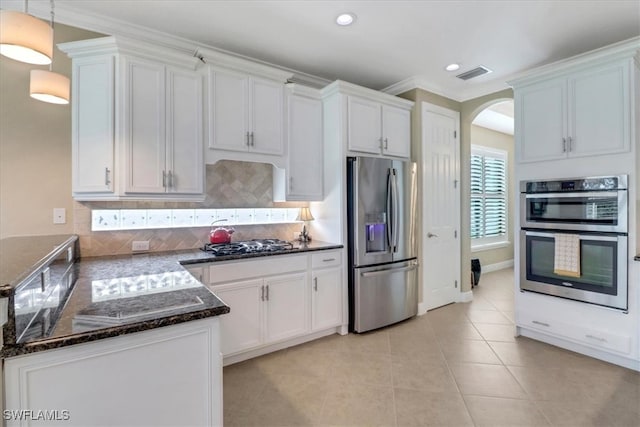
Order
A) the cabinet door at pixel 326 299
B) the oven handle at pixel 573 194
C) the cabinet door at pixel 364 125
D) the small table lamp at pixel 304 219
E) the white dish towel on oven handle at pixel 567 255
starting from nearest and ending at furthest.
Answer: the oven handle at pixel 573 194, the white dish towel on oven handle at pixel 567 255, the cabinet door at pixel 326 299, the cabinet door at pixel 364 125, the small table lamp at pixel 304 219

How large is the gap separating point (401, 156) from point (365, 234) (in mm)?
1166

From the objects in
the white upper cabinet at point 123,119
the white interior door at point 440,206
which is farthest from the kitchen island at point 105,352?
the white interior door at point 440,206

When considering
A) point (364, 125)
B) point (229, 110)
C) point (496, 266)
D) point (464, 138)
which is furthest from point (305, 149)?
point (496, 266)

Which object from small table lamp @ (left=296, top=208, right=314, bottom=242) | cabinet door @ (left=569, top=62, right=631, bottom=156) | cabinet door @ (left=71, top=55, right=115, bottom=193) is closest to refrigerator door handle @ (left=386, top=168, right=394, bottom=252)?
small table lamp @ (left=296, top=208, right=314, bottom=242)

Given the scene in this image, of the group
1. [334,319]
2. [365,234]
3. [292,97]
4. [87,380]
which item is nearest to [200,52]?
[292,97]

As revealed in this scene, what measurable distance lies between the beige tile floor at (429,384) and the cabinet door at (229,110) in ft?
6.34

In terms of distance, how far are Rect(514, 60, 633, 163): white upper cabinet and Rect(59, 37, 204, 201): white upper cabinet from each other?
3150mm

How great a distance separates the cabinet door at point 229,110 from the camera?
2.67m

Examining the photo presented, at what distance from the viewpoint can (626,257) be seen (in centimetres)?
237

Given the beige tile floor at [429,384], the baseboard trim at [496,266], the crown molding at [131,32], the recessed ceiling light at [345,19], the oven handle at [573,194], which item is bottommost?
the beige tile floor at [429,384]

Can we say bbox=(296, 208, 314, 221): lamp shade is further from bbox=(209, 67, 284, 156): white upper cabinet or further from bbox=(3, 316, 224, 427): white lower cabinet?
bbox=(3, 316, 224, 427): white lower cabinet

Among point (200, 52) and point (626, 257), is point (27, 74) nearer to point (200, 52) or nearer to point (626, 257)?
point (200, 52)

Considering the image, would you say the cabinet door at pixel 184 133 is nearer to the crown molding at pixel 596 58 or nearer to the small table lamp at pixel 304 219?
Answer: the small table lamp at pixel 304 219

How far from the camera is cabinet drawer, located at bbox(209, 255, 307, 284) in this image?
7.93 feet
